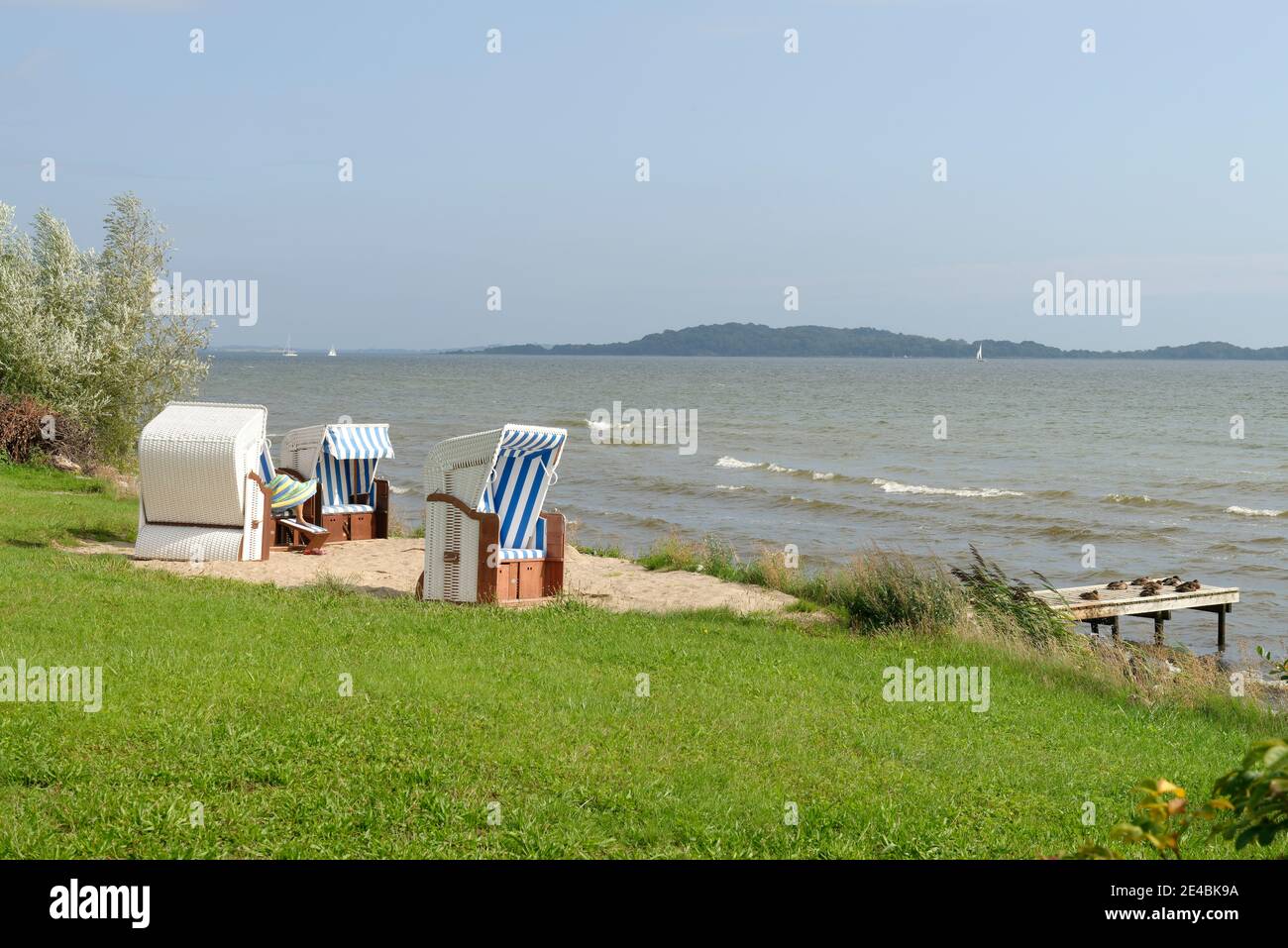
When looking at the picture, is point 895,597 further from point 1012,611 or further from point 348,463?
point 348,463

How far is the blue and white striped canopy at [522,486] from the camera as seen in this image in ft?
41.2

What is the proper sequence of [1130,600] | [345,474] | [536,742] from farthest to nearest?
[345,474] < [1130,600] < [536,742]


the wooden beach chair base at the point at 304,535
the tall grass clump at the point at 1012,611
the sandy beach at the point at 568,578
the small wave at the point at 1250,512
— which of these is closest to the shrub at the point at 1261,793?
the tall grass clump at the point at 1012,611

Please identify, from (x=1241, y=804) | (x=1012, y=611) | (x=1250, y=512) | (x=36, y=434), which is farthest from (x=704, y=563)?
(x=1250, y=512)

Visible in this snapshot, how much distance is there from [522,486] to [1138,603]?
8593 millimetres

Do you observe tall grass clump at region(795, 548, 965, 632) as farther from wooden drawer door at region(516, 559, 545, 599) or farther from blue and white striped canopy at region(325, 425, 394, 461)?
blue and white striped canopy at region(325, 425, 394, 461)

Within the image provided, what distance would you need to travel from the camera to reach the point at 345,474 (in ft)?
57.1

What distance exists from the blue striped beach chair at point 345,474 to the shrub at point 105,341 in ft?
32.4

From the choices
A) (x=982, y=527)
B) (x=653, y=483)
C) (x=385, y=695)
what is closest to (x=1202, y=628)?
(x=982, y=527)

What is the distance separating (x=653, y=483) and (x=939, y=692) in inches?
1021

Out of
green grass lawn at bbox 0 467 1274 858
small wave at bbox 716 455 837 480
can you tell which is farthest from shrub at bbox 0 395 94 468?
small wave at bbox 716 455 837 480
